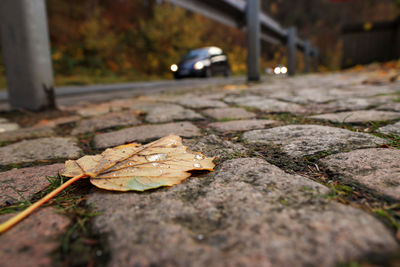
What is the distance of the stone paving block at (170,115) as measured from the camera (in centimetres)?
184

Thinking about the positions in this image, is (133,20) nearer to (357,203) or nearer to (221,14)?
(221,14)

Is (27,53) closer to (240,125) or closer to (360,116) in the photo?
(240,125)

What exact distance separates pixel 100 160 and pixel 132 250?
458mm

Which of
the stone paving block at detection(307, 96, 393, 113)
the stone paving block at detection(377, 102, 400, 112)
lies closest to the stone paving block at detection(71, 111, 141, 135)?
the stone paving block at detection(307, 96, 393, 113)

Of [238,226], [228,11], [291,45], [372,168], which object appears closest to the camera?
[238,226]

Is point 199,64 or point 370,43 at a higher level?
point 370,43

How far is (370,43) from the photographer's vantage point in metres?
10.5

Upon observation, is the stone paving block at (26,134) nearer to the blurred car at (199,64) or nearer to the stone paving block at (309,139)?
the stone paving block at (309,139)

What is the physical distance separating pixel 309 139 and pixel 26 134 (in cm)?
159

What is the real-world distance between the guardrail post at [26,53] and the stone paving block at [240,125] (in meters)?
1.61

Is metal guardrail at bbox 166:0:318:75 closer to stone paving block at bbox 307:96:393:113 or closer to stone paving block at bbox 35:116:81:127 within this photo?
stone paving block at bbox 35:116:81:127

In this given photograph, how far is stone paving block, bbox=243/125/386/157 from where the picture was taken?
3.39ft

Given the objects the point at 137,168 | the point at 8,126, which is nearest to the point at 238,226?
the point at 137,168

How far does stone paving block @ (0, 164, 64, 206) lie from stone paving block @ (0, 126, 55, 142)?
679 mm
